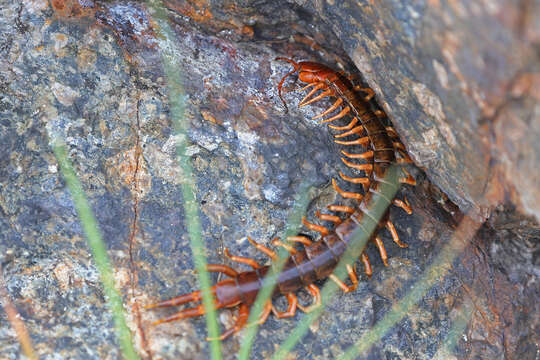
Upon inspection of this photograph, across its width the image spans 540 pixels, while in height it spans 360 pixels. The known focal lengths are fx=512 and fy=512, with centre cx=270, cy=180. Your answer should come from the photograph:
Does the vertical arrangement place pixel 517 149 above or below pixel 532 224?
above

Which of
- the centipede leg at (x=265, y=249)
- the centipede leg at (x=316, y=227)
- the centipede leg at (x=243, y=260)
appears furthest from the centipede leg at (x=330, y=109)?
the centipede leg at (x=243, y=260)

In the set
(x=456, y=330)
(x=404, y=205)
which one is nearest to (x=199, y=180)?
(x=404, y=205)

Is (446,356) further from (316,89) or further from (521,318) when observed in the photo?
(316,89)

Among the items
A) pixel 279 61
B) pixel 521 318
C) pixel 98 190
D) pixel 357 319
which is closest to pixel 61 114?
pixel 98 190

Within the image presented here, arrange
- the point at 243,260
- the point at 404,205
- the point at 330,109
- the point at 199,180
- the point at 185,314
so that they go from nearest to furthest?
the point at 185,314 → the point at 243,260 → the point at 199,180 → the point at 404,205 → the point at 330,109

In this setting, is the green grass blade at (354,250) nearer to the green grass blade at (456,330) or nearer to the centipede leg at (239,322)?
the centipede leg at (239,322)

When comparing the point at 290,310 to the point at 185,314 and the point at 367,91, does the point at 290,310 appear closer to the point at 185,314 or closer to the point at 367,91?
the point at 185,314

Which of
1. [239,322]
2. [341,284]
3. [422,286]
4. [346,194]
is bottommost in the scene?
[239,322]
